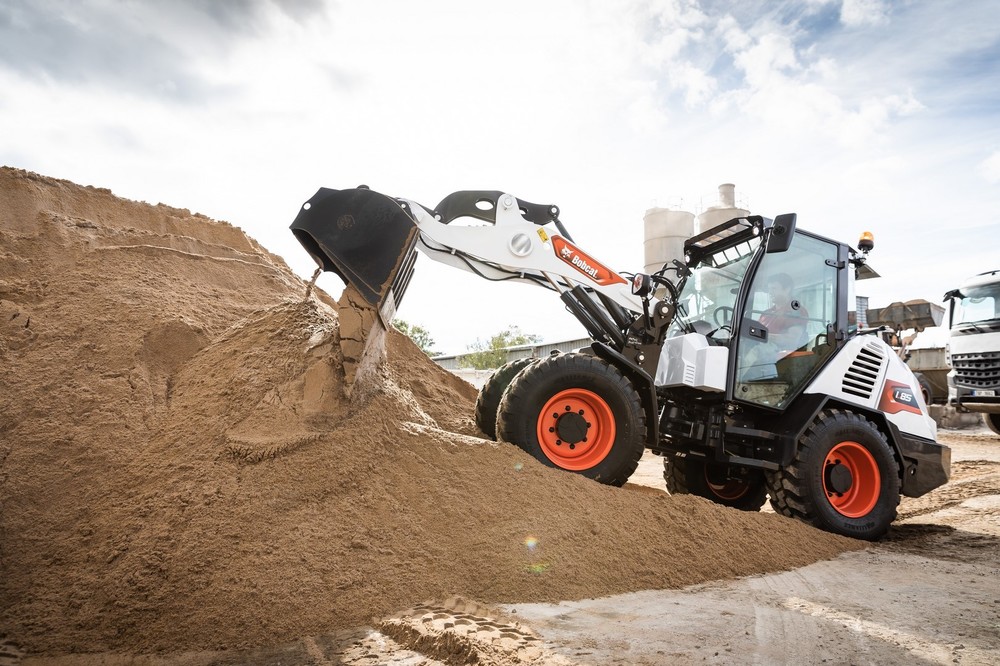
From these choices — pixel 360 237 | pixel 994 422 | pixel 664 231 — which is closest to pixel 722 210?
pixel 664 231

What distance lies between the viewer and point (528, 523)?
4137 mm

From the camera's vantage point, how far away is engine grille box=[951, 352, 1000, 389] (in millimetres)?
12047

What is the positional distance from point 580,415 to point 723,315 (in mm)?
1810

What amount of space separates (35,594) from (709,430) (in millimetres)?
4676

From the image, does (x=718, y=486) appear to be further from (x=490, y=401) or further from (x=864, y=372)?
(x=490, y=401)

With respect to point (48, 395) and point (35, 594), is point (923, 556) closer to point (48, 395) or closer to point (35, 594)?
point (35, 594)

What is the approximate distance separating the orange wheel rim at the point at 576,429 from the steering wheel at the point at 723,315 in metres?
1.58

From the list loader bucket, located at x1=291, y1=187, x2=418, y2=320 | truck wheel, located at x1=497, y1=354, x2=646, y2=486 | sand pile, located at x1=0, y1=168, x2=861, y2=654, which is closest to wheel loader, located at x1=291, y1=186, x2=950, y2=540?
truck wheel, located at x1=497, y1=354, x2=646, y2=486

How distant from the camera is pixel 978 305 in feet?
40.8

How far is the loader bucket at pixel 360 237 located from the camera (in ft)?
14.3

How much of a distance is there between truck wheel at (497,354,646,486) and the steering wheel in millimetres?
1356

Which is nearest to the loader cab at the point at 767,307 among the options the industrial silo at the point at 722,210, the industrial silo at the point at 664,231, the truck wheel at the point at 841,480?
the truck wheel at the point at 841,480

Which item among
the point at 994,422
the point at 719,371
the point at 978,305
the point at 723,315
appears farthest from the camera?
the point at 994,422

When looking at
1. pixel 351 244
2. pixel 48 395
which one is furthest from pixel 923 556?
pixel 48 395
